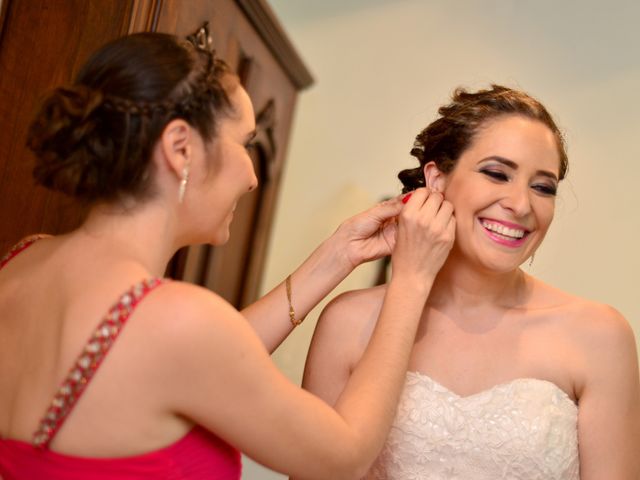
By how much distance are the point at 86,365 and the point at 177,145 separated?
1.22 ft

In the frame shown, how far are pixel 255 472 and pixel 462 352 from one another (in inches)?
61.0

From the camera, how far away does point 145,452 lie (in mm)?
1205

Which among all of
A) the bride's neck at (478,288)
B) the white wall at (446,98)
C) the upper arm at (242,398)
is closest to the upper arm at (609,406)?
the bride's neck at (478,288)

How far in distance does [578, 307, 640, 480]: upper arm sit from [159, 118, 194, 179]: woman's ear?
102cm

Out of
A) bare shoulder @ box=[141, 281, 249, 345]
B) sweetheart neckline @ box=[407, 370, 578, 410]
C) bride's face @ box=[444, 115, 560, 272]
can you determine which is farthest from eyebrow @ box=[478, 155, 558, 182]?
bare shoulder @ box=[141, 281, 249, 345]

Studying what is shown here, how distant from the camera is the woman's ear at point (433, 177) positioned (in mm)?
1993

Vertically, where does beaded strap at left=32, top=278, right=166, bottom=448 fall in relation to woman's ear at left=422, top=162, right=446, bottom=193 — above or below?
below

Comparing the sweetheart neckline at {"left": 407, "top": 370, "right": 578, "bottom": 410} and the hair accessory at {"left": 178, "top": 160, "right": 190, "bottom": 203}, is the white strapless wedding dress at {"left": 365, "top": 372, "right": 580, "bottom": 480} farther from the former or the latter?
the hair accessory at {"left": 178, "top": 160, "right": 190, "bottom": 203}

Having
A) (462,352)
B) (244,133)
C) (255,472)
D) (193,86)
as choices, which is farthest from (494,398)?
(255,472)

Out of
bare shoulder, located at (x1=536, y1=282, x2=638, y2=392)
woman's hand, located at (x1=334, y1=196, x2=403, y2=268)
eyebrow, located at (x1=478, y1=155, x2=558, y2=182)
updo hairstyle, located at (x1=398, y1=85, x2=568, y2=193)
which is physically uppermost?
updo hairstyle, located at (x1=398, y1=85, x2=568, y2=193)

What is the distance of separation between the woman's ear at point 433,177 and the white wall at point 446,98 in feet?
4.83

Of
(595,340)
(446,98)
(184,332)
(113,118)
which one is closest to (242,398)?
(184,332)

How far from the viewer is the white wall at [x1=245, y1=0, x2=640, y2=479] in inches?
131

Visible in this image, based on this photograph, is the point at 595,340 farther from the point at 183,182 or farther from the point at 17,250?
the point at 17,250
